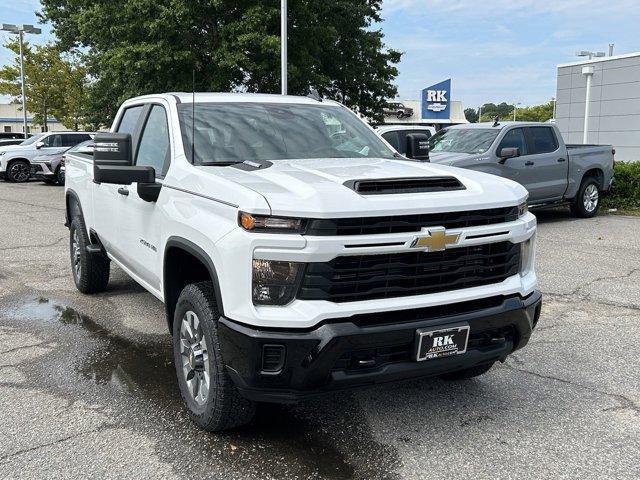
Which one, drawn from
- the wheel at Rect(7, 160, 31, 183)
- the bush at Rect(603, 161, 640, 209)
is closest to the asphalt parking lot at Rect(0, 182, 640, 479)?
the bush at Rect(603, 161, 640, 209)

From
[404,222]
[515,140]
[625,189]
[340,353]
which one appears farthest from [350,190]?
[625,189]

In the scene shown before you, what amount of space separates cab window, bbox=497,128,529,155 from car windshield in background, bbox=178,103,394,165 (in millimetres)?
6997

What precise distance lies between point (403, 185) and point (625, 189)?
12.6 metres

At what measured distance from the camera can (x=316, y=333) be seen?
2908 millimetres

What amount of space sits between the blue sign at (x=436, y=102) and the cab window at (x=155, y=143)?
4612cm

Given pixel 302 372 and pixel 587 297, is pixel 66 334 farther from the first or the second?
pixel 587 297

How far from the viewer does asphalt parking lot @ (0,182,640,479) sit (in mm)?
3201

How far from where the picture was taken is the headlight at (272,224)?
2.93 metres

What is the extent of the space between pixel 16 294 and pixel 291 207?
4.95 metres

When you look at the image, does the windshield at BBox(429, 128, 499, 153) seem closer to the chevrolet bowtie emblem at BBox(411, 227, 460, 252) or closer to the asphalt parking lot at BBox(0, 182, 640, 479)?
the asphalt parking lot at BBox(0, 182, 640, 479)

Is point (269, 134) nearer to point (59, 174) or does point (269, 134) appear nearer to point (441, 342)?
point (441, 342)

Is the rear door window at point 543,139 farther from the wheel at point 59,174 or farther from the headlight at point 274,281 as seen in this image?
the wheel at point 59,174

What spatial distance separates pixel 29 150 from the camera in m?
21.8

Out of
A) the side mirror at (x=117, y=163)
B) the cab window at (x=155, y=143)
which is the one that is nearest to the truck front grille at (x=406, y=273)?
the side mirror at (x=117, y=163)
